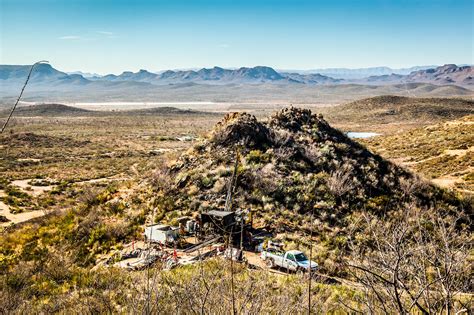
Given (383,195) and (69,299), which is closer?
(69,299)

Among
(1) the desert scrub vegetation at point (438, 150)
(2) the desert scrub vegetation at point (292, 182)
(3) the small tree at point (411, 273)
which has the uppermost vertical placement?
(3) the small tree at point (411, 273)

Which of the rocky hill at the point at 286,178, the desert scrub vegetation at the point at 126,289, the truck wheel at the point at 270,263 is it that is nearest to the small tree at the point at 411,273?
the desert scrub vegetation at the point at 126,289

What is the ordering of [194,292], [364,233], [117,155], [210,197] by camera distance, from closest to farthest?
1. [194,292]
2. [364,233]
3. [210,197]
4. [117,155]

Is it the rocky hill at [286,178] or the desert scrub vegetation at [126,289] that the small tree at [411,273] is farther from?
the rocky hill at [286,178]

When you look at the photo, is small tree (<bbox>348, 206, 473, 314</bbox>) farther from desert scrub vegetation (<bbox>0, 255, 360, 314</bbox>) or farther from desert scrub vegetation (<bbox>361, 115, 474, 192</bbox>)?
desert scrub vegetation (<bbox>361, 115, 474, 192</bbox>)

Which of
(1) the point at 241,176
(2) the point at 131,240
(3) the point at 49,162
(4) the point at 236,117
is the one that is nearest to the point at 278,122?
(4) the point at 236,117

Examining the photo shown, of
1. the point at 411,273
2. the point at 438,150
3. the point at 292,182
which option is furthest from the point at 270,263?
the point at 438,150

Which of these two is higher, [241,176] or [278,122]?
[278,122]

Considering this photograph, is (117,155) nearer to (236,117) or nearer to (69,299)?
(236,117)
